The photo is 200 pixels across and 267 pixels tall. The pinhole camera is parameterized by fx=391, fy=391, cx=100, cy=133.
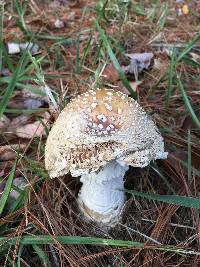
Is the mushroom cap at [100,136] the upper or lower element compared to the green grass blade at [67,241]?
upper

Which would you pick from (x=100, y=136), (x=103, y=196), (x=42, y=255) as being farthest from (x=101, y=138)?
(x=42, y=255)

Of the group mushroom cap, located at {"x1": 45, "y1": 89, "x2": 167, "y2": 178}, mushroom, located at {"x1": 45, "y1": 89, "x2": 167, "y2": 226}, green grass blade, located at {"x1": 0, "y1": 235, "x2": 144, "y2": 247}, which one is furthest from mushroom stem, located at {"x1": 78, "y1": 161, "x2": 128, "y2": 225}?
green grass blade, located at {"x1": 0, "y1": 235, "x2": 144, "y2": 247}

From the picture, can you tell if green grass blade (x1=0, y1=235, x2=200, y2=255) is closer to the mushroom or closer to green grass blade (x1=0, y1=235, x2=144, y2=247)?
green grass blade (x1=0, y1=235, x2=144, y2=247)

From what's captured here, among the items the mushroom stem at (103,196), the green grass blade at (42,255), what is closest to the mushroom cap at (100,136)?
the mushroom stem at (103,196)

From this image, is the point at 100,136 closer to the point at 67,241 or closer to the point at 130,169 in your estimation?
the point at 67,241

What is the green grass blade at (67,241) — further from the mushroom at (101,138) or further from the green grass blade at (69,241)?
the mushroom at (101,138)

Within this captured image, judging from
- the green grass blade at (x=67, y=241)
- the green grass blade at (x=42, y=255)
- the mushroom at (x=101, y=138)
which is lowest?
the green grass blade at (x=42, y=255)

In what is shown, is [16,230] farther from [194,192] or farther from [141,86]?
[141,86]

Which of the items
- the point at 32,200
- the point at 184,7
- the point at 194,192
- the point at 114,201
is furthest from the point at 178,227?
the point at 184,7
